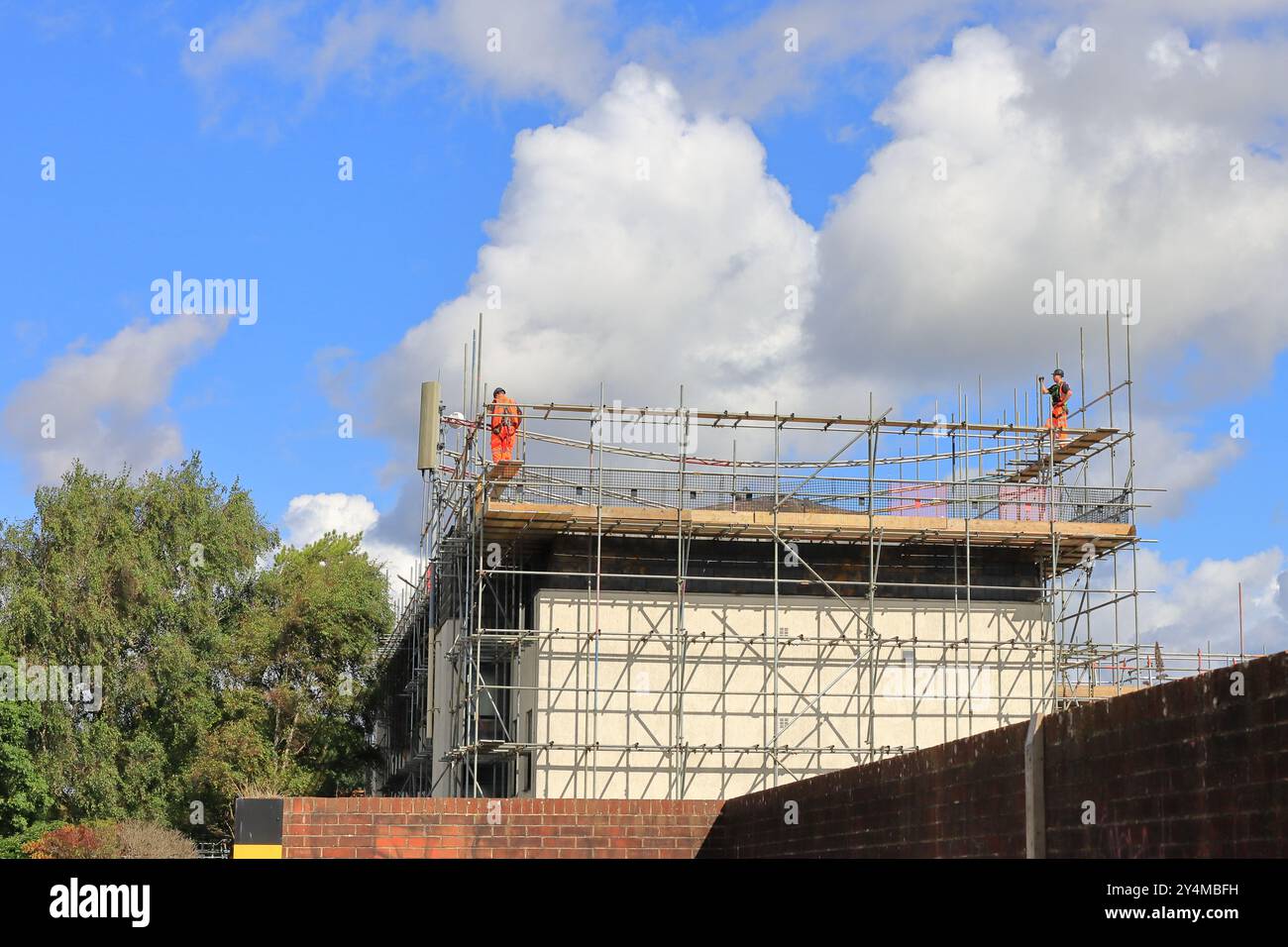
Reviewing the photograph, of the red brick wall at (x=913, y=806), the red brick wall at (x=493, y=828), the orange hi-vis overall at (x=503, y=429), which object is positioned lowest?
the red brick wall at (x=493, y=828)

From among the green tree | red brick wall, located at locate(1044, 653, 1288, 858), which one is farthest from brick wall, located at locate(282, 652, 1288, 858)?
the green tree

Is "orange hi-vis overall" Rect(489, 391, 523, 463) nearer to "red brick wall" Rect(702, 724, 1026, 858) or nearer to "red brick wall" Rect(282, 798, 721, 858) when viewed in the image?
"red brick wall" Rect(282, 798, 721, 858)

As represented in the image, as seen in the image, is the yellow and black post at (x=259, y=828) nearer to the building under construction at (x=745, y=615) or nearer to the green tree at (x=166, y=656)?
the building under construction at (x=745, y=615)

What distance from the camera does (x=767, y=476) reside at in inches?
1113

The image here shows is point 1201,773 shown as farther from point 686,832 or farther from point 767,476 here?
point 767,476

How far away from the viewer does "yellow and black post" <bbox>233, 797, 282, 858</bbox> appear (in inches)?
787

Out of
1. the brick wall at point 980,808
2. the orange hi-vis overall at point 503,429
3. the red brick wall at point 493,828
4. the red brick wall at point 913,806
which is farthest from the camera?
the orange hi-vis overall at point 503,429

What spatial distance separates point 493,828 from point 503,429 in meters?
9.04

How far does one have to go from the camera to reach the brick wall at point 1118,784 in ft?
26.7

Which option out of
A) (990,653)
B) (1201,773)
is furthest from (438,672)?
(1201,773)

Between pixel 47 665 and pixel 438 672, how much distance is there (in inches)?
679

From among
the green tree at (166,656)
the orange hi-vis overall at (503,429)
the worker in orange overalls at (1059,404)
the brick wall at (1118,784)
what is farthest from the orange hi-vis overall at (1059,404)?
the green tree at (166,656)

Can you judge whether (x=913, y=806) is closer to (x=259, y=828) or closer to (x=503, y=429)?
(x=259, y=828)

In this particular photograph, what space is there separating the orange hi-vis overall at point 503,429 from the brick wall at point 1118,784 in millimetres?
13340
